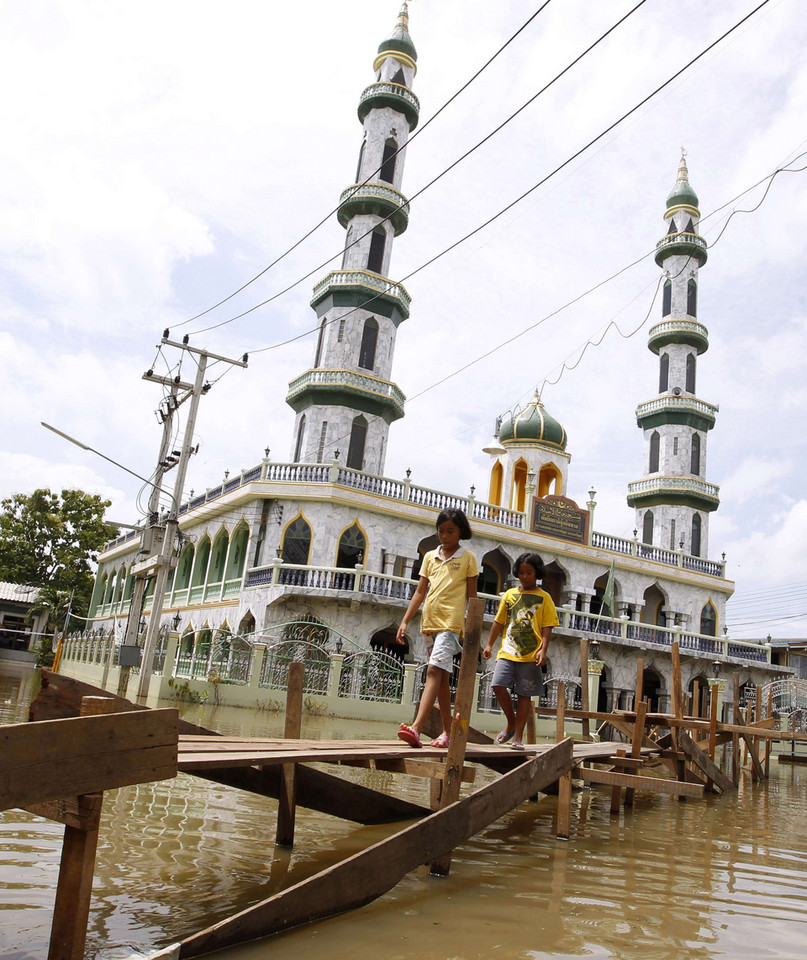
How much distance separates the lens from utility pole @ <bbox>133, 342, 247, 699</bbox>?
59.2 feet

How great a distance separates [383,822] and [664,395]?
98.8 ft

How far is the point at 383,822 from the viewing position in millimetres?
5973

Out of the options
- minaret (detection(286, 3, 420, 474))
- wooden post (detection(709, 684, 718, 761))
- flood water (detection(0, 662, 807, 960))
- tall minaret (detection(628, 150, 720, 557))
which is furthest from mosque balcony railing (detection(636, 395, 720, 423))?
flood water (detection(0, 662, 807, 960))

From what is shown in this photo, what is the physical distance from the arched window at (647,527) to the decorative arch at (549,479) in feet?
15.8

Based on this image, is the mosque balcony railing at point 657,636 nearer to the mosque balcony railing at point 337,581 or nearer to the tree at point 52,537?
the mosque balcony railing at point 337,581

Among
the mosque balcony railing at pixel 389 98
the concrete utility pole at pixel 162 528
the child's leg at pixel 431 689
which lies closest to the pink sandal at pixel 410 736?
the child's leg at pixel 431 689

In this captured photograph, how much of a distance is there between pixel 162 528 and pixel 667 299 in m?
24.1

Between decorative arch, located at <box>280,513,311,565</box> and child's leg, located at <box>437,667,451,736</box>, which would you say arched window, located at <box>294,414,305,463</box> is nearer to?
decorative arch, located at <box>280,513,311,565</box>

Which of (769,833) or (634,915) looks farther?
(769,833)

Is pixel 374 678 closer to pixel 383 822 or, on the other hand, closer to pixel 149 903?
pixel 383 822

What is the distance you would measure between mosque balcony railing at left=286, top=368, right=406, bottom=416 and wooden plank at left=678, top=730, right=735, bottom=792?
700 inches

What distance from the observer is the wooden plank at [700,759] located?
395 inches

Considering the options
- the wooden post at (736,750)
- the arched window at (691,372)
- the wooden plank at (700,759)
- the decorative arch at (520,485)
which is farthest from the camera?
the arched window at (691,372)

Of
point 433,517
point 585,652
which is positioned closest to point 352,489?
point 433,517
